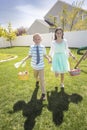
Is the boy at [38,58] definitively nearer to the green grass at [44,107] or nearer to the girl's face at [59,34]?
the green grass at [44,107]

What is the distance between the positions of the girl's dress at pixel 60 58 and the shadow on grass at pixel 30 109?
1118 mm

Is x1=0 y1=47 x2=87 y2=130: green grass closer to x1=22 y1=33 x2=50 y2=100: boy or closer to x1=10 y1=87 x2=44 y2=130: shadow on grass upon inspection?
x1=10 y1=87 x2=44 y2=130: shadow on grass

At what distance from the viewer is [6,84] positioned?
247 inches

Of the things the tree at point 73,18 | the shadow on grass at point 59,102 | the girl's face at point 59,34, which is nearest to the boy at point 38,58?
the shadow on grass at point 59,102

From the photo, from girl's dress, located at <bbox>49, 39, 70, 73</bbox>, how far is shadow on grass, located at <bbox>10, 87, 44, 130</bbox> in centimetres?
112

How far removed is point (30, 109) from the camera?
430 cm

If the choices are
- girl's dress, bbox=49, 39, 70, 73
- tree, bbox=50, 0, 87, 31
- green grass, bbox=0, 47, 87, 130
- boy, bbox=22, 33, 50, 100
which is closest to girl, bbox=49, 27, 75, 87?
girl's dress, bbox=49, 39, 70, 73

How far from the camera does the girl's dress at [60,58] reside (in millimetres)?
5543

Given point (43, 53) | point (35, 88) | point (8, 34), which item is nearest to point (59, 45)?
point (43, 53)

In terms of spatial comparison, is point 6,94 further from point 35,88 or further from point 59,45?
point 59,45

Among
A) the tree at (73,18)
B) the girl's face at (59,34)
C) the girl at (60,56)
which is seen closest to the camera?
the girl's face at (59,34)

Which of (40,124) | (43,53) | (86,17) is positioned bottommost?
(40,124)

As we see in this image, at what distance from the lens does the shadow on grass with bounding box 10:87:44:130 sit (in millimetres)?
3729

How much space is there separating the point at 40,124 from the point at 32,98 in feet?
4.24
